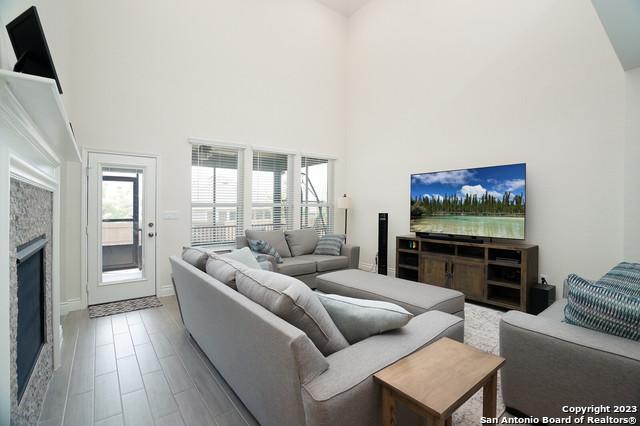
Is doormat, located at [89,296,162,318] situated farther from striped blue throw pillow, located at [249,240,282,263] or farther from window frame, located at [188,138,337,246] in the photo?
striped blue throw pillow, located at [249,240,282,263]

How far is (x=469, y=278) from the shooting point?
3939 millimetres

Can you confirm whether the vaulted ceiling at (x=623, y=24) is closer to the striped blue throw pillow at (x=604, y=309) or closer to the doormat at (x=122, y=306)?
the striped blue throw pillow at (x=604, y=309)

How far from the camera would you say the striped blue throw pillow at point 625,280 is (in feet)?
6.78

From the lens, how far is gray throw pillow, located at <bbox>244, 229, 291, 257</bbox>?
4.61m

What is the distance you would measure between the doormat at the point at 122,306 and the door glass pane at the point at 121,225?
0.30 m

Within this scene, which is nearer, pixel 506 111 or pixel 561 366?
pixel 561 366

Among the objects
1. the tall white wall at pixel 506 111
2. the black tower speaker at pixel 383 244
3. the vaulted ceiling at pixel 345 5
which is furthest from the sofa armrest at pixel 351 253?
the vaulted ceiling at pixel 345 5

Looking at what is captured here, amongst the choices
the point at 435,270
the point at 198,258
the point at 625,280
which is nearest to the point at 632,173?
the point at 625,280

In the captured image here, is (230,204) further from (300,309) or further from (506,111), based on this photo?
(506,111)

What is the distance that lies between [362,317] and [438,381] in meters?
0.47

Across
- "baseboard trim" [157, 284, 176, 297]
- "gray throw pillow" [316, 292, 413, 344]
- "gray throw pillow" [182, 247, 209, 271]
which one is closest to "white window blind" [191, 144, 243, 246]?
"baseboard trim" [157, 284, 176, 297]

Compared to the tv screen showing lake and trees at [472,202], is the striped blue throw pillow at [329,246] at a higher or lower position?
lower

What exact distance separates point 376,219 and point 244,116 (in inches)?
119

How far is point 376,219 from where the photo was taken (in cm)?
574
